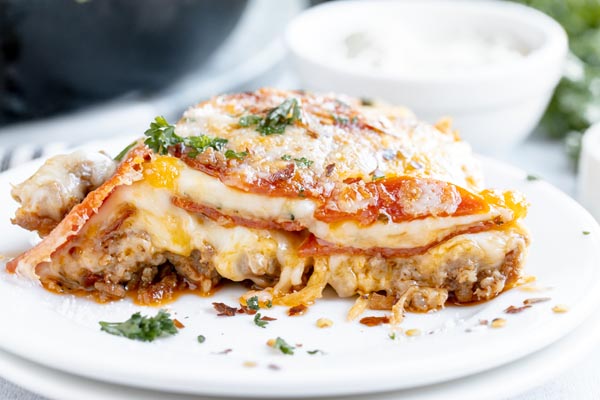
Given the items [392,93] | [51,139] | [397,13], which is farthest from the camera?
[397,13]

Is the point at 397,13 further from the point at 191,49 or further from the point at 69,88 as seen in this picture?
the point at 69,88

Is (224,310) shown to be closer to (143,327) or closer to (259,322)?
(259,322)

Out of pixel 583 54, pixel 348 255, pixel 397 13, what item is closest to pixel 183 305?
pixel 348 255

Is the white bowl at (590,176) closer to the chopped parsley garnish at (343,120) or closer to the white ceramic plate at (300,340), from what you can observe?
the white ceramic plate at (300,340)

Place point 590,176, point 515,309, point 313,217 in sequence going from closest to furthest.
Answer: point 515,309 → point 313,217 → point 590,176

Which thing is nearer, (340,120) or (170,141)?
(170,141)

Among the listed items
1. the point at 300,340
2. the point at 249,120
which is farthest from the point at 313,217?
the point at 249,120

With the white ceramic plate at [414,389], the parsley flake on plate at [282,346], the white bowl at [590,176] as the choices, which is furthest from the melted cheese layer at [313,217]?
the white bowl at [590,176]
